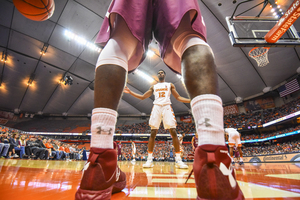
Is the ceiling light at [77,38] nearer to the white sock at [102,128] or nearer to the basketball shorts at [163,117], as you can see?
the basketball shorts at [163,117]

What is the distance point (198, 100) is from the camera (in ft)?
1.94

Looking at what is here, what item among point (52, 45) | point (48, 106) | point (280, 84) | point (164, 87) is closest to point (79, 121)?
point (48, 106)

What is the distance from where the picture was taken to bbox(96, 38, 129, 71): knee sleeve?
0.73 meters

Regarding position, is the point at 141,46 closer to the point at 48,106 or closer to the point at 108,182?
the point at 108,182

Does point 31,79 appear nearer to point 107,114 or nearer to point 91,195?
point 107,114

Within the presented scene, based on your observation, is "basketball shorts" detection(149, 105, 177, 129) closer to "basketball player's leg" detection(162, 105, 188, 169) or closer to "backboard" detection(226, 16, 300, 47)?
"basketball player's leg" detection(162, 105, 188, 169)

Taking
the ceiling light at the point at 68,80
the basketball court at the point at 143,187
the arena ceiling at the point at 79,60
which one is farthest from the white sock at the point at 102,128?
the ceiling light at the point at 68,80

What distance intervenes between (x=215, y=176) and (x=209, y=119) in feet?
0.62

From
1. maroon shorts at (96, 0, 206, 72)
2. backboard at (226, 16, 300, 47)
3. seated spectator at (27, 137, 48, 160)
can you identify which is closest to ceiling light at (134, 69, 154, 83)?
seated spectator at (27, 137, 48, 160)

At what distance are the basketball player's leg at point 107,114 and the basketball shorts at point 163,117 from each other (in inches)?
92.5

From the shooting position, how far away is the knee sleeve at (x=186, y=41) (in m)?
0.73

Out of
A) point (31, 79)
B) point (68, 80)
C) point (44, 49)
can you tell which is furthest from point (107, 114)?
point (31, 79)

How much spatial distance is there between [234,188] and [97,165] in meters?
0.48

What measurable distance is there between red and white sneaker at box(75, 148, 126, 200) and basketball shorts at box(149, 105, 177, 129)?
8.48 feet
